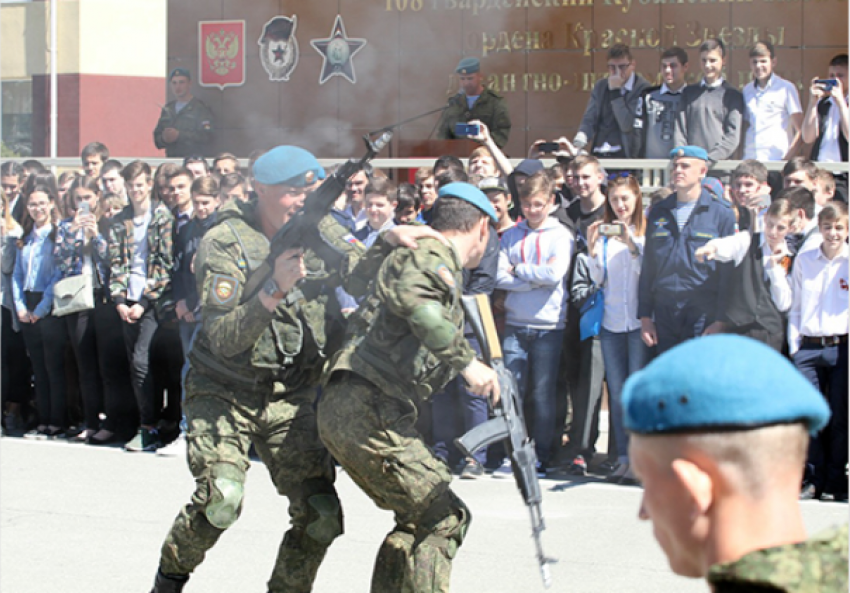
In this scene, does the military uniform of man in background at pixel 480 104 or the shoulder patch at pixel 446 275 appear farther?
the military uniform of man in background at pixel 480 104

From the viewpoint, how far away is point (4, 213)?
8.27 metres

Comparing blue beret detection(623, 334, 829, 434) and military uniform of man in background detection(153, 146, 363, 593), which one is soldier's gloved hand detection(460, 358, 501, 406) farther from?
blue beret detection(623, 334, 829, 434)

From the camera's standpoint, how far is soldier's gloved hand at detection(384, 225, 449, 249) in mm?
3545

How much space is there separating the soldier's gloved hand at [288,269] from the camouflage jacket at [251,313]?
0.32 feet

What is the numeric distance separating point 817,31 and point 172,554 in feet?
24.3

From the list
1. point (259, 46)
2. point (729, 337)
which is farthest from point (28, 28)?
point (729, 337)

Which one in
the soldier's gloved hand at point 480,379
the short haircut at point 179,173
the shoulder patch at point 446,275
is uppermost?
the short haircut at point 179,173

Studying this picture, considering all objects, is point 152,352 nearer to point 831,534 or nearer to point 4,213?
point 4,213

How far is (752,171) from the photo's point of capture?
607cm

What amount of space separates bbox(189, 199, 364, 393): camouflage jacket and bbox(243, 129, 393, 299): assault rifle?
43 mm

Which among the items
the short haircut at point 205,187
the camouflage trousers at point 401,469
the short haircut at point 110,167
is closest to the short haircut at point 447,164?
the short haircut at point 205,187

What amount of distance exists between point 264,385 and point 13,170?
5728 mm

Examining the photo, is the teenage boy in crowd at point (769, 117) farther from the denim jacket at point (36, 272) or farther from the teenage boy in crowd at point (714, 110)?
the denim jacket at point (36, 272)

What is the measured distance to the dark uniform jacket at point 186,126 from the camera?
31.3 feet
